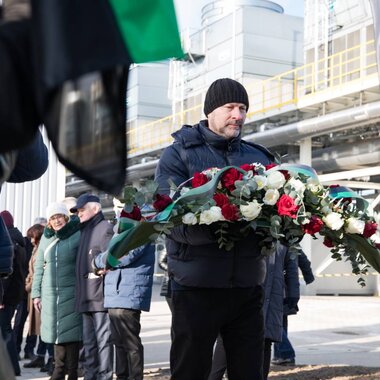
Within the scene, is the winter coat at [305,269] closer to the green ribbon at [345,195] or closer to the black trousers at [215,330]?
the green ribbon at [345,195]

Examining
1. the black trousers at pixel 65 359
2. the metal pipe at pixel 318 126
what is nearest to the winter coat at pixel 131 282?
the black trousers at pixel 65 359

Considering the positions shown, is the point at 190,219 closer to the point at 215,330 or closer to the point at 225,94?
the point at 215,330

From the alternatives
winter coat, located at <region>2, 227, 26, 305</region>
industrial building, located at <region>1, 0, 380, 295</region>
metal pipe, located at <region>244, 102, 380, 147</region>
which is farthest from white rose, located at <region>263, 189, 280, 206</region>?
metal pipe, located at <region>244, 102, 380, 147</region>

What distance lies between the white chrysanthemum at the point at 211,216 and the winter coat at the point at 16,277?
468cm

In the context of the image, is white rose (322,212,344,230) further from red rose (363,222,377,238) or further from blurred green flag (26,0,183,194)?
blurred green flag (26,0,183,194)

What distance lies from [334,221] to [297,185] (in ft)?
0.80

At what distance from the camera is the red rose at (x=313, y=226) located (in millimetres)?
3695

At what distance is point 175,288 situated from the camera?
3.78m

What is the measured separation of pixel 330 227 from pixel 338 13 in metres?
18.8

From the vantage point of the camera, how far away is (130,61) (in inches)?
54.1

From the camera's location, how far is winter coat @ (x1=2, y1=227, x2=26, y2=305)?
7910 millimetres

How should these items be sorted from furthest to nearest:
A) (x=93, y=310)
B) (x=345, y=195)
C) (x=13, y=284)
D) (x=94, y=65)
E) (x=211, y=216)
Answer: (x=13, y=284), (x=93, y=310), (x=345, y=195), (x=211, y=216), (x=94, y=65)

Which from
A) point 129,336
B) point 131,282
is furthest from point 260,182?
point 129,336

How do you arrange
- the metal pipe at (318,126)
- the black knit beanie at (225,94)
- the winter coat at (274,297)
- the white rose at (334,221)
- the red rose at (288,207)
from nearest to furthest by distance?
1. the red rose at (288,207)
2. the white rose at (334,221)
3. the black knit beanie at (225,94)
4. the winter coat at (274,297)
5. the metal pipe at (318,126)
